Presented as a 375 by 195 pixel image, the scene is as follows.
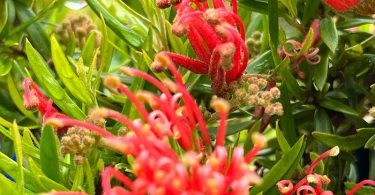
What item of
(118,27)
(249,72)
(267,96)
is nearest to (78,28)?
(118,27)

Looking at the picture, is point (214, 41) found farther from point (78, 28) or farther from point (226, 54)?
point (78, 28)

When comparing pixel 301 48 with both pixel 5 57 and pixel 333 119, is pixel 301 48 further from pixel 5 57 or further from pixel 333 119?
pixel 5 57

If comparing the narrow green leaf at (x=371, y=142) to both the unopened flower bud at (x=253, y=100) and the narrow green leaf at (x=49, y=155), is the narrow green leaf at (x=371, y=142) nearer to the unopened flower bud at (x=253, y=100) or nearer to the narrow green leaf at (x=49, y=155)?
the unopened flower bud at (x=253, y=100)

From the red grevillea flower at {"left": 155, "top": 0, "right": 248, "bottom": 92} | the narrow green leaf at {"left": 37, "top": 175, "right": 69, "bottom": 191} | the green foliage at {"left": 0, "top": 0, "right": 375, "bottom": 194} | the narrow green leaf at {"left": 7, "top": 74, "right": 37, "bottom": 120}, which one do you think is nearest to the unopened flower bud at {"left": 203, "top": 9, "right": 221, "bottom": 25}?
the red grevillea flower at {"left": 155, "top": 0, "right": 248, "bottom": 92}

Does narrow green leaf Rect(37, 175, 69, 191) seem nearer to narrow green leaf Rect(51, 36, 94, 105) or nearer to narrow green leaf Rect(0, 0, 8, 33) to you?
narrow green leaf Rect(51, 36, 94, 105)

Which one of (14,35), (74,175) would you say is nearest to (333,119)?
(74,175)

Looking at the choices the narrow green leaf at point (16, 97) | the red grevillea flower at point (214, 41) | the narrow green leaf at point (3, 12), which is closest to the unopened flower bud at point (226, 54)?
the red grevillea flower at point (214, 41)
